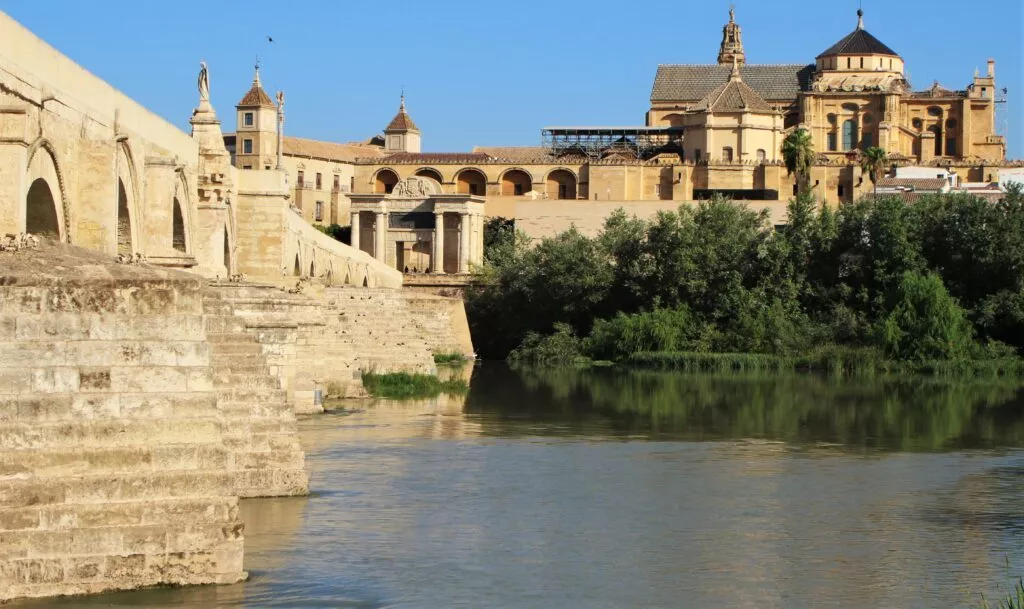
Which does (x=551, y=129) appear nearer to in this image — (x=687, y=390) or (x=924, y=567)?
(x=687, y=390)

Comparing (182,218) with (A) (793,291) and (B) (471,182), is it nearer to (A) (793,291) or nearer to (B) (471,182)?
(A) (793,291)

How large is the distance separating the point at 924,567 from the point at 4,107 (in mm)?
8714

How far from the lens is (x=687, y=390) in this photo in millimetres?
37406

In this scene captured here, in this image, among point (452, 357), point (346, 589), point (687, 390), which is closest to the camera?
point (346, 589)

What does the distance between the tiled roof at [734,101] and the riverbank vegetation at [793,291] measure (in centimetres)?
2773

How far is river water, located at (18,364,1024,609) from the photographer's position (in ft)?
39.5

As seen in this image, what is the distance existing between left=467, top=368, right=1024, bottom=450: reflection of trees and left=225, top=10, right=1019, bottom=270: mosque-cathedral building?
3361cm

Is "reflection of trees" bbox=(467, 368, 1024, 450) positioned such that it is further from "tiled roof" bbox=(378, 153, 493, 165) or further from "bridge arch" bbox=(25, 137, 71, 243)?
"tiled roof" bbox=(378, 153, 493, 165)

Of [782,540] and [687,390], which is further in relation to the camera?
[687,390]

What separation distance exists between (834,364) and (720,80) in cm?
4806

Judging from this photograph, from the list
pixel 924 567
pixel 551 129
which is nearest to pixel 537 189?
pixel 551 129

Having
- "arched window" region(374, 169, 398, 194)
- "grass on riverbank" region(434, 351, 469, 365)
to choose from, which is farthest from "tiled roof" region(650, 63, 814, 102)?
"grass on riverbank" region(434, 351, 469, 365)

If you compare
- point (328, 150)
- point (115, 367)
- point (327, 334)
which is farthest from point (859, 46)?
point (115, 367)

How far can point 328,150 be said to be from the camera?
85.2 m
